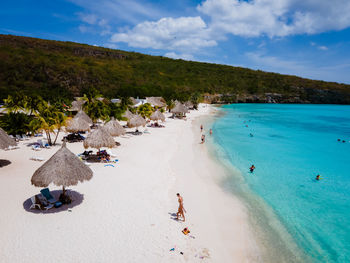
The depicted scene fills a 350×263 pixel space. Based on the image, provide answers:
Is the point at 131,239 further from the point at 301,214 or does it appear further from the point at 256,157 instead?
the point at 256,157

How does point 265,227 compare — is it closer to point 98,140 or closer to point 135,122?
point 98,140

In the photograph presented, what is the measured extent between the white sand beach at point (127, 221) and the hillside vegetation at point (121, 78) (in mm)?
26841

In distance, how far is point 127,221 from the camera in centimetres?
870

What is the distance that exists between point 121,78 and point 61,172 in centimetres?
6481

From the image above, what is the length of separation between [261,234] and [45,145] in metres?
17.5

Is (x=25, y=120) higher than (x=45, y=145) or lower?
higher

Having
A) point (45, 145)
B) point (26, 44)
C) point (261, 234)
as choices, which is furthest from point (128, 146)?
point (26, 44)

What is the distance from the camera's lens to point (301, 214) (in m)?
11.4

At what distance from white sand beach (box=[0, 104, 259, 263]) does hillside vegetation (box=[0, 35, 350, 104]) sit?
26.8 m

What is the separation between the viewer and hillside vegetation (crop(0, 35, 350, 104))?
5669 centimetres

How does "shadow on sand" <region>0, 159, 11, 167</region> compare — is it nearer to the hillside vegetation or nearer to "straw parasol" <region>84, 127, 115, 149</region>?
"straw parasol" <region>84, 127, 115, 149</region>

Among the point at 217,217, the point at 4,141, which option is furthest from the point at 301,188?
the point at 4,141

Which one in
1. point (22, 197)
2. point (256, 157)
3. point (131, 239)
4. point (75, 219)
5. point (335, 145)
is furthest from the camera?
point (335, 145)

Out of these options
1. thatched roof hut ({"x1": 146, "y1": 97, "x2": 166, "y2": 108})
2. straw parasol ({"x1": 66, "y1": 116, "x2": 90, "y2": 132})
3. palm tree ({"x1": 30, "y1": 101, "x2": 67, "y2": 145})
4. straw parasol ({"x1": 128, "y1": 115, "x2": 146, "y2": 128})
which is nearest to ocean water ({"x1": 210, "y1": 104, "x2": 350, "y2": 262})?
straw parasol ({"x1": 128, "y1": 115, "x2": 146, "y2": 128})
